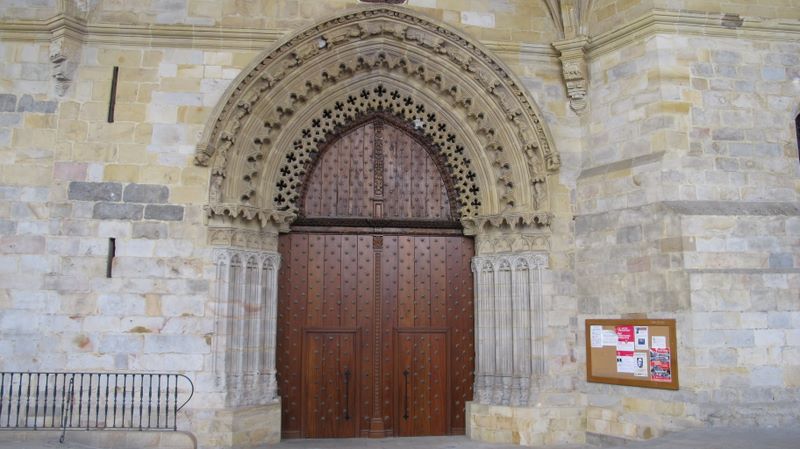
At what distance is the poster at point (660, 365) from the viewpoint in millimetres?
6953

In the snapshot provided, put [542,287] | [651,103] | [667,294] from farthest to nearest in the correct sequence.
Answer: [542,287] < [651,103] < [667,294]

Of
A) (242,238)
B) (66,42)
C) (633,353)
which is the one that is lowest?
(633,353)

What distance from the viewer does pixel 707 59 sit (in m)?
7.55

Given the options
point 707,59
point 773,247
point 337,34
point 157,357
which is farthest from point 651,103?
point 157,357

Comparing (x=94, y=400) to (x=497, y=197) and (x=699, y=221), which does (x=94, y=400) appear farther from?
(x=699, y=221)

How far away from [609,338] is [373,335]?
2.79m

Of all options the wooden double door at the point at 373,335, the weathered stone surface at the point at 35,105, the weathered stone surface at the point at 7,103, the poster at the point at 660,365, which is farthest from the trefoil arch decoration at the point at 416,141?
the weathered stone surface at the point at 7,103

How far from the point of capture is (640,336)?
286 inches

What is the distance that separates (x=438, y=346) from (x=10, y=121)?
5607 millimetres

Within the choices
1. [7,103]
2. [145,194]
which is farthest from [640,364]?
[7,103]

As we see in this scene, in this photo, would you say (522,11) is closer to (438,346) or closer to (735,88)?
(735,88)

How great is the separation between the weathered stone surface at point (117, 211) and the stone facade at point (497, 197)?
0.02 m

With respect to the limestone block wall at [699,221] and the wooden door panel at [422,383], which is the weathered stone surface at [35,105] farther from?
the limestone block wall at [699,221]

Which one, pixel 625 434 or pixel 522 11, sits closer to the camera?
pixel 625 434
